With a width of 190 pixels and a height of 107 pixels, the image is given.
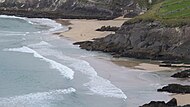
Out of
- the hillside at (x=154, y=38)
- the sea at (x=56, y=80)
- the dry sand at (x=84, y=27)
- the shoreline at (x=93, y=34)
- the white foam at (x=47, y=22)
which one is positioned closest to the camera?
the sea at (x=56, y=80)

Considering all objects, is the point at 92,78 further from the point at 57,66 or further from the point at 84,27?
the point at 84,27

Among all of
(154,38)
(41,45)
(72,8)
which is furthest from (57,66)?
(72,8)

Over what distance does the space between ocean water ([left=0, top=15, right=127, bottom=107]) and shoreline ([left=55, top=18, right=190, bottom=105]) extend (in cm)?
296

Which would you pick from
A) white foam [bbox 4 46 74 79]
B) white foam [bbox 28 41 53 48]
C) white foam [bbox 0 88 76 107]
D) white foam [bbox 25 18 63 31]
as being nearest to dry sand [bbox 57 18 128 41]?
white foam [bbox 25 18 63 31]

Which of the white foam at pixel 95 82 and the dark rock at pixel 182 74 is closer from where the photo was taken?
the white foam at pixel 95 82

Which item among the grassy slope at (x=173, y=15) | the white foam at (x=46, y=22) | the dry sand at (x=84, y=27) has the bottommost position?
the white foam at (x=46, y=22)

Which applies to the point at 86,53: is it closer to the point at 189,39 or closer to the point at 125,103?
the point at 189,39

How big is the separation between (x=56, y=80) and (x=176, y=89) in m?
9.95

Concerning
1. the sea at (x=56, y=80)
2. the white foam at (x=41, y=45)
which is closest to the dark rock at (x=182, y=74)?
the sea at (x=56, y=80)

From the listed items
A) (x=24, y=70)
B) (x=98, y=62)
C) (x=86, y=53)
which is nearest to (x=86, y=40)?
(x=86, y=53)

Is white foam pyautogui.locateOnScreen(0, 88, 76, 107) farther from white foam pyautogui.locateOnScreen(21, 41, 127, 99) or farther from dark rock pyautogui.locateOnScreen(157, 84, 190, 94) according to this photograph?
dark rock pyautogui.locateOnScreen(157, 84, 190, 94)

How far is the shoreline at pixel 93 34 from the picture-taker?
40344mm

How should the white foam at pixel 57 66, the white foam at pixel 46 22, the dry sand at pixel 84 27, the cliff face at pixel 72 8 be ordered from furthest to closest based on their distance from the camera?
the cliff face at pixel 72 8
the white foam at pixel 46 22
the dry sand at pixel 84 27
the white foam at pixel 57 66

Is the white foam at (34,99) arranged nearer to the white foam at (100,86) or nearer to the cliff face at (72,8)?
the white foam at (100,86)
